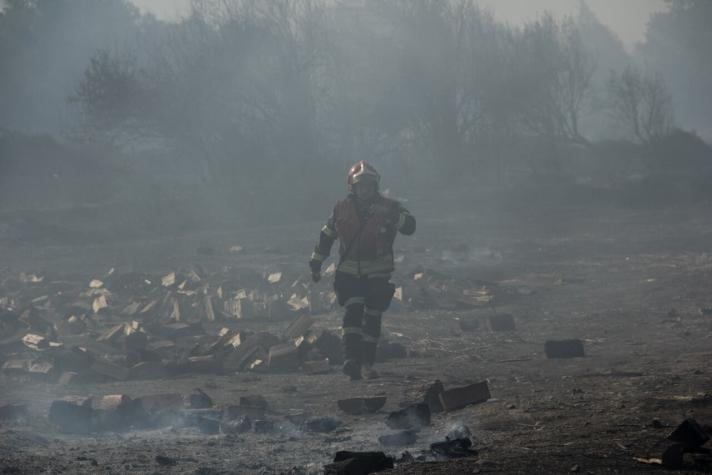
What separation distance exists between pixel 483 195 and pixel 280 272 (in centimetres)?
1593

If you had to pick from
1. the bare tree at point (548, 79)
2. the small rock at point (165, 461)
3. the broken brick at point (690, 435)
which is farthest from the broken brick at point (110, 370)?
the bare tree at point (548, 79)

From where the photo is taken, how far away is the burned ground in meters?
5.47

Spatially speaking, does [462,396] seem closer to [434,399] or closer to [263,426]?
[434,399]

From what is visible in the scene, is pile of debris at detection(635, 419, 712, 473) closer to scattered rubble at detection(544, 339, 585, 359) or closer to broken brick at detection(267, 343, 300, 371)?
scattered rubble at detection(544, 339, 585, 359)

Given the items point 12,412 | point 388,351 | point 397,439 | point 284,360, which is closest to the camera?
point 397,439

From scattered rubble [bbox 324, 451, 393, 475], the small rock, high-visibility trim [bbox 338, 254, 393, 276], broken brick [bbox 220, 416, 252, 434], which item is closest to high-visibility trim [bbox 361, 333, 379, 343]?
high-visibility trim [bbox 338, 254, 393, 276]

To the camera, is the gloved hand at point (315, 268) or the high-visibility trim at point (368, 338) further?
the gloved hand at point (315, 268)

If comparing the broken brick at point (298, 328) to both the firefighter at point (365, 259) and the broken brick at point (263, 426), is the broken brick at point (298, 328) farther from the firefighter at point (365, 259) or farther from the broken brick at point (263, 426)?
the broken brick at point (263, 426)

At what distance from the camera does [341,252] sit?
9.16 m

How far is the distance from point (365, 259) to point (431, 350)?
201 centimetres

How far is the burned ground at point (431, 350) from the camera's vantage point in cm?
547

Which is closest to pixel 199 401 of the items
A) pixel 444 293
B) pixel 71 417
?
pixel 71 417

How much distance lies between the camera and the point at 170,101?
28.9 m

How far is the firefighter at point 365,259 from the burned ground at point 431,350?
0.46 meters
